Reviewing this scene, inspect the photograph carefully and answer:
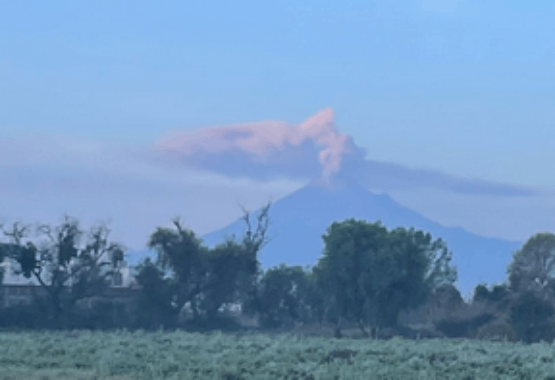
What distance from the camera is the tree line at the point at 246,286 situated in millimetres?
71375

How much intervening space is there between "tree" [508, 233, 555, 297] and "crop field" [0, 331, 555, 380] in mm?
31861

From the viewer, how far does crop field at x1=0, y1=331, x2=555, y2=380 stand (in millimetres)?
31719

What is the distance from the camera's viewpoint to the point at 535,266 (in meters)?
80.6

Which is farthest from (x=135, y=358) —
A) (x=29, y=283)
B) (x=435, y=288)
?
(x=435, y=288)

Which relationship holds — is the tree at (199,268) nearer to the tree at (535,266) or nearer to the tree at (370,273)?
the tree at (370,273)

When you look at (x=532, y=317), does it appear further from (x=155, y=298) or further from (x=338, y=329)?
(x=155, y=298)

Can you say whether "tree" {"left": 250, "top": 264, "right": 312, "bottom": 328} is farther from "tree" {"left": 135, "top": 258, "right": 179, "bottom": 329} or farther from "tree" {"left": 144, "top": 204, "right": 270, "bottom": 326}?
"tree" {"left": 135, "top": 258, "right": 179, "bottom": 329}

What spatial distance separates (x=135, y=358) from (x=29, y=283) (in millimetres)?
39919

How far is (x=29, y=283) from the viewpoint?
74.8 metres

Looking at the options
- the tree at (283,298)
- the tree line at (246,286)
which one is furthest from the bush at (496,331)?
the tree at (283,298)

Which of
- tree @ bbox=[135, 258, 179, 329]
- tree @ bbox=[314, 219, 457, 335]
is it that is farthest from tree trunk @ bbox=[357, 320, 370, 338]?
tree @ bbox=[135, 258, 179, 329]

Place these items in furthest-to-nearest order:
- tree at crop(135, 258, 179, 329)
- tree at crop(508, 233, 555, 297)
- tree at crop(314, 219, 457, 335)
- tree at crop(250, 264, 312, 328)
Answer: tree at crop(250, 264, 312, 328) → tree at crop(508, 233, 555, 297) → tree at crop(135, 258, 179, 329) → tree at crop(314, 219, 457, 335)

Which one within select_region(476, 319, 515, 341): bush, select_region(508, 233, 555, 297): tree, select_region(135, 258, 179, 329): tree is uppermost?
select_region(508, 233, 555, 297): tree

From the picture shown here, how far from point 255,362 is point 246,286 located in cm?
4151
